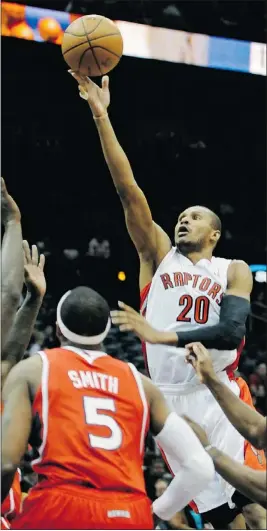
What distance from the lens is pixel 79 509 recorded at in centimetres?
357

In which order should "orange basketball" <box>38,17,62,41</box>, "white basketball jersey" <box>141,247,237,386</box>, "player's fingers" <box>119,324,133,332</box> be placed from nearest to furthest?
"player's fingers" <box>119,324,133,332</box>, "white basketball jersey" <box>141,247,237,386</box>, "orange basketball" <box>38,17,62,41</box>

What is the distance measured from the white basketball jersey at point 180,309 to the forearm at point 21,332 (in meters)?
1.24

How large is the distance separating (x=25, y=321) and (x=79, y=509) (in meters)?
1.30

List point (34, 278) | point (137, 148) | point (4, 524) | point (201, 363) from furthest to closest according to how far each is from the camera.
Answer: point (137, 148), point (34, 278), point (201, 363), point (4, 524)

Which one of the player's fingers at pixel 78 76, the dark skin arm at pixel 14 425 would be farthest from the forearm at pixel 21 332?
the player's fingers at pixel 78 76

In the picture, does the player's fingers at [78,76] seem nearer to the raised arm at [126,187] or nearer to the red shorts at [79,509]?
the raised arm at [126,187]

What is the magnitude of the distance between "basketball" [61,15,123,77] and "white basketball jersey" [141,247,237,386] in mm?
1418

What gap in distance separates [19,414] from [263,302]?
14.4 metres

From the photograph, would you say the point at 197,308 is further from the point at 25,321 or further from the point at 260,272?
the point at 260,272

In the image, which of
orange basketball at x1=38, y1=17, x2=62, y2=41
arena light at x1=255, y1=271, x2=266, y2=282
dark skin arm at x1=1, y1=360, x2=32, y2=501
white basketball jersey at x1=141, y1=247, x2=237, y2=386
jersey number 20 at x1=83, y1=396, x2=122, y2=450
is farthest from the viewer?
arena light at x1=255, y1=271, x2=266, y2=282

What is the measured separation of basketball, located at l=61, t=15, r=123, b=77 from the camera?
586 cm

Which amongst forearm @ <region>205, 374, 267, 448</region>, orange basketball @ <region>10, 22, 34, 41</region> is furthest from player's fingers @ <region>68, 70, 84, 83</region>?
orange basketball @ <region>10, 22, 34, 41</region>

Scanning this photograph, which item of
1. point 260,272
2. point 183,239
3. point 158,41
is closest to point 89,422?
point 183,239

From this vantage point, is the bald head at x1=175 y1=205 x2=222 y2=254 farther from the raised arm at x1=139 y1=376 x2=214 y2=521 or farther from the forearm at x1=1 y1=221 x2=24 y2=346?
the raised arm at x1=139 y1=376 x2=214 y2=521
